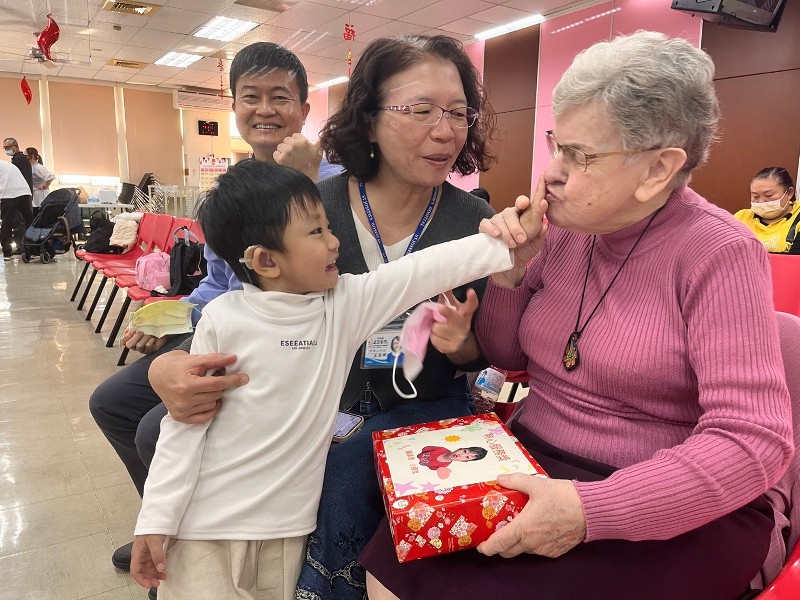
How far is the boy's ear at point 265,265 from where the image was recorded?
Result: 117 centimetres

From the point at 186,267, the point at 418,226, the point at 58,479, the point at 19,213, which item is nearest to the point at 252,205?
the point at 418,226

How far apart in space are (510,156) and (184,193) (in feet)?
15.8

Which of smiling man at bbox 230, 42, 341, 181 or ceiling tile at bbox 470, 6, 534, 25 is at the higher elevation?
ceiling tile at bbox 470, 6, 534, 25

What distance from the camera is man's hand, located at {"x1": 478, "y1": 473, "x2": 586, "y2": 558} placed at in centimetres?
90

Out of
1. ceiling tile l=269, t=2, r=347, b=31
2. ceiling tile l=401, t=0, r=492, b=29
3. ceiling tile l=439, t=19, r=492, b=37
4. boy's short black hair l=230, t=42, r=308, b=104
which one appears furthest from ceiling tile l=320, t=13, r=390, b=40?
boy's short black hair l=230, t=42, r=308, b=104

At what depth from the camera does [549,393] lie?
1.27 m

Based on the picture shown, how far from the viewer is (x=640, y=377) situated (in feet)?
3.46

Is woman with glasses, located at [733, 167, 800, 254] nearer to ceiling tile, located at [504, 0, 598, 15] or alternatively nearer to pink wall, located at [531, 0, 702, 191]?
pink wall, located at [531, 0, 702, 191]

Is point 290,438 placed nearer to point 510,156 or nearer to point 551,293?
point 551,293

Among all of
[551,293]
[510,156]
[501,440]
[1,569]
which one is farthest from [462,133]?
[510,156]

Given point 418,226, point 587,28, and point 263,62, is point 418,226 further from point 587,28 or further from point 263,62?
point 587,28

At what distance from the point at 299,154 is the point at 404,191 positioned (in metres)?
0.36

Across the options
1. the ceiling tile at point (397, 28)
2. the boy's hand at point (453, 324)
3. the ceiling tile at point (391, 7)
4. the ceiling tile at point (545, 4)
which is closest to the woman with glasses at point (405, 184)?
the boy's hand at point (453, 324)

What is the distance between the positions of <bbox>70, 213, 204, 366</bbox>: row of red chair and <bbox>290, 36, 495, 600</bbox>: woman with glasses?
2.41 metres
